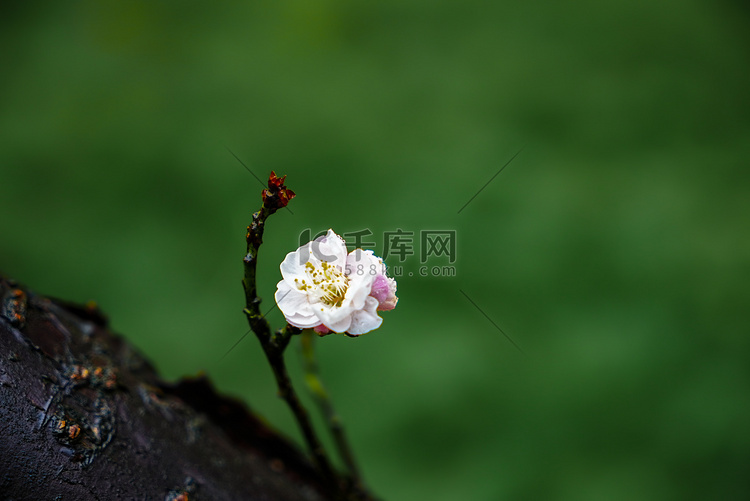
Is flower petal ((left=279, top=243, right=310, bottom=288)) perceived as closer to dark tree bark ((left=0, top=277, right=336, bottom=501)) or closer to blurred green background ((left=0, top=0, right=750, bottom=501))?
dark tree bark ((left=0, top=277, right=336, bottom=501))

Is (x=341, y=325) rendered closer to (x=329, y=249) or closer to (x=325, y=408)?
(x=329, y=249)

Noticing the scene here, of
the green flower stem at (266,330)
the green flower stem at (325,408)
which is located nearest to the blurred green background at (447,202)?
the green flower stem at (325,408)

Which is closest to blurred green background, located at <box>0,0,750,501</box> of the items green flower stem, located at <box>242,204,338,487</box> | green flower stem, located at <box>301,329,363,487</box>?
green flower stem, located at <box>301,329,363,487</box>

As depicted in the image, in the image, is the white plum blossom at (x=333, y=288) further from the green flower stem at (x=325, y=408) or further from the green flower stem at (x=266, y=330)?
the green flower stem at (x=325, y=408)

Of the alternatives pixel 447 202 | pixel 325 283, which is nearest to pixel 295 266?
pixel 325 283

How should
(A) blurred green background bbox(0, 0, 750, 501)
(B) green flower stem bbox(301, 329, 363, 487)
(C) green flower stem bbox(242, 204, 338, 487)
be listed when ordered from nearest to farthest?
(C) green flower stem bbox(242, 204, 338, 487), (B) green flower stem bbox(301, 329, 363, 487), (A) blurred green background bbox(0, 0, 750, 501)

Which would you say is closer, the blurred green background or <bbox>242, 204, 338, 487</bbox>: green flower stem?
<bbox>242, 204, 338, 487</bbox>: green flower stem
